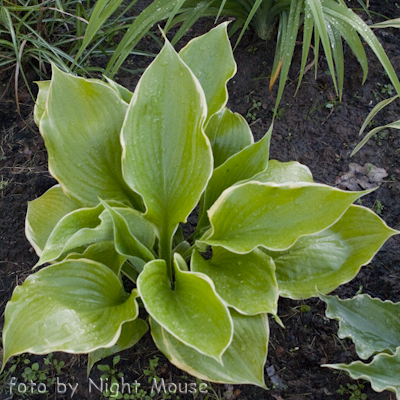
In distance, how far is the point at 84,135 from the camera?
101 cm

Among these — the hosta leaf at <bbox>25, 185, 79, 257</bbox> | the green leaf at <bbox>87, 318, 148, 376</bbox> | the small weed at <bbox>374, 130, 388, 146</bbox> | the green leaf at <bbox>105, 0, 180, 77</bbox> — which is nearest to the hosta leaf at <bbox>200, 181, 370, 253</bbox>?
the green leaf at <bbox>87, 318, 148, 376</bbox>

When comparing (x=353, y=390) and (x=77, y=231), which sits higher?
(x=77, y=231)

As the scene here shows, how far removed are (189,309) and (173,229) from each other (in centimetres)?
24

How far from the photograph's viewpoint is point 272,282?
90 cm

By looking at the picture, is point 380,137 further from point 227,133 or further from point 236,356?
point 236,356

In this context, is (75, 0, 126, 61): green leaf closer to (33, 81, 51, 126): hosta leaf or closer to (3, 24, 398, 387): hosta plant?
(33, 81, 51, 126): hosta leaf

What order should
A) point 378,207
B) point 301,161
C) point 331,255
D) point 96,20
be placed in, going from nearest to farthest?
point 331,255 < point 96,20 < point 378,207 < point 301,161

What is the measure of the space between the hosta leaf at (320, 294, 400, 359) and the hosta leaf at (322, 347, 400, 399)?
7 centimetres

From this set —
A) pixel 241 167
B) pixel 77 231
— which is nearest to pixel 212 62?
pixel 241 167

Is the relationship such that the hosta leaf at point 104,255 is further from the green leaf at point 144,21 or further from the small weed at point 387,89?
the small weed at point 387,89

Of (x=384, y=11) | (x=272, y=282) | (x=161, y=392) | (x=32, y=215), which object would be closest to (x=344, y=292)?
(x=272, y=282)

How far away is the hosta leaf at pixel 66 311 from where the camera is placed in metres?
0.82

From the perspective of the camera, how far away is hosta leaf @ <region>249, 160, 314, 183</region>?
1.09 metres

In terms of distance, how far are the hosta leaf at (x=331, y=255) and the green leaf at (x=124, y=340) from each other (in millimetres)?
405
